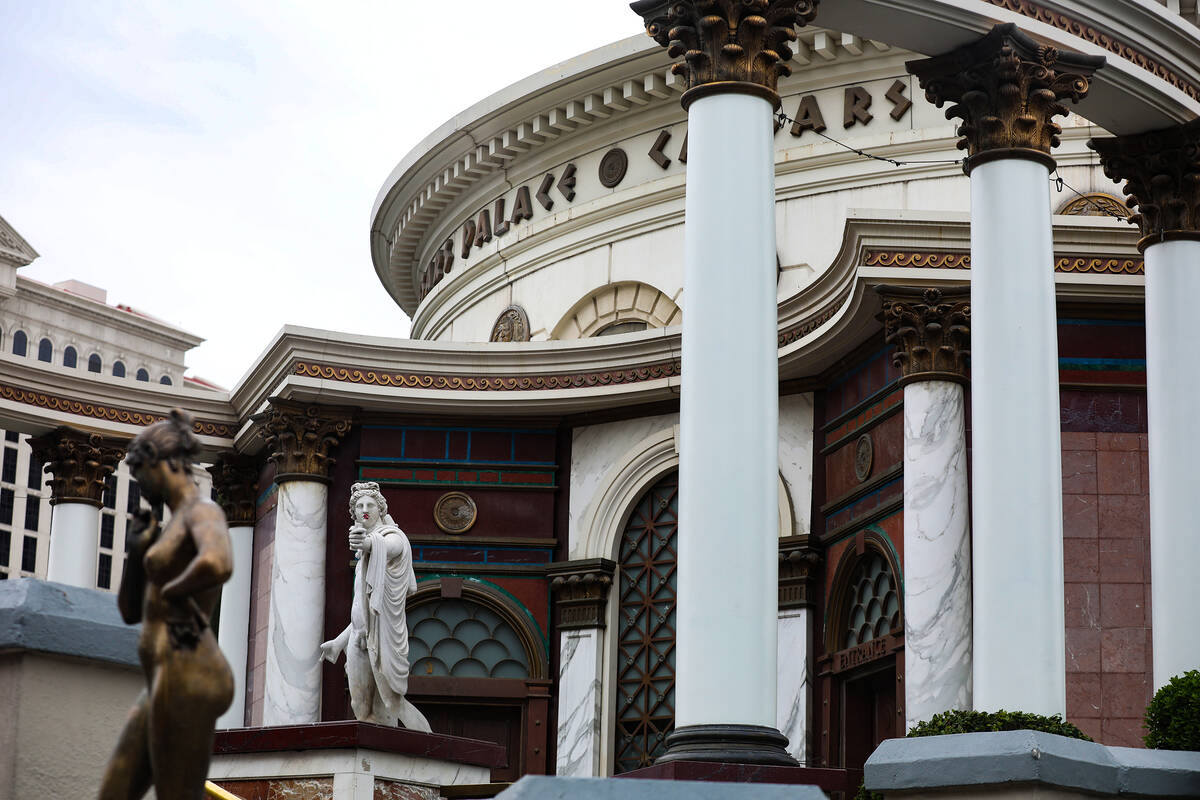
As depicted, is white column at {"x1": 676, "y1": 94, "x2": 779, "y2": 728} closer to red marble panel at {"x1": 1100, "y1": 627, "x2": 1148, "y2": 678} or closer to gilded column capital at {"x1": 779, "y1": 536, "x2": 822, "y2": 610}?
red marble panel at {"x1": 1100, "y1": 627, "x2": 1148, "y2": 678}

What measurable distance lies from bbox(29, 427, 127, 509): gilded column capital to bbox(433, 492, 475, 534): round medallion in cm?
493

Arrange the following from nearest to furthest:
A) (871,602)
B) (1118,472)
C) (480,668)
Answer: (1118,472), (871,602), (480,668)

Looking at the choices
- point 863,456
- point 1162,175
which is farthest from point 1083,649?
point 1162,175

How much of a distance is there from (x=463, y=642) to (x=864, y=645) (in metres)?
5.92

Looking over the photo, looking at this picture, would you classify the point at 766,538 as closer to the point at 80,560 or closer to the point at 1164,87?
the point at 1164,87

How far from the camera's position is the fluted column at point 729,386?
490 inches

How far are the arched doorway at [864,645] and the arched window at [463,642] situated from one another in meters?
4.61

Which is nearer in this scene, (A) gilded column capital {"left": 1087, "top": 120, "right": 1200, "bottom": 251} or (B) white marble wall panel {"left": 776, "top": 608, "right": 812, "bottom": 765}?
(A) gilded column capital {"left": 1087, "top": 120, "right": 1200, "bottom": 251}

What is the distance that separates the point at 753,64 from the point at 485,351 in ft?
33.5

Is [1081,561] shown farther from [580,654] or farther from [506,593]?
[506,593]

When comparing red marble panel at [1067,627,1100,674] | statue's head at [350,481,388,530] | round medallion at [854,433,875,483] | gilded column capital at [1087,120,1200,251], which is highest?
gilded column capital at [1087,120,1200,251]

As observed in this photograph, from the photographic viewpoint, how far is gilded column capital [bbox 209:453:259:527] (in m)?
25.4

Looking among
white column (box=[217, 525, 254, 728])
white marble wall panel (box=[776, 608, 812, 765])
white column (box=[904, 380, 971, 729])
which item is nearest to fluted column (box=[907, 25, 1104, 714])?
white column (box=[904, 380, 971, 729])

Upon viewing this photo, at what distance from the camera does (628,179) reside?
2595 centimetres
